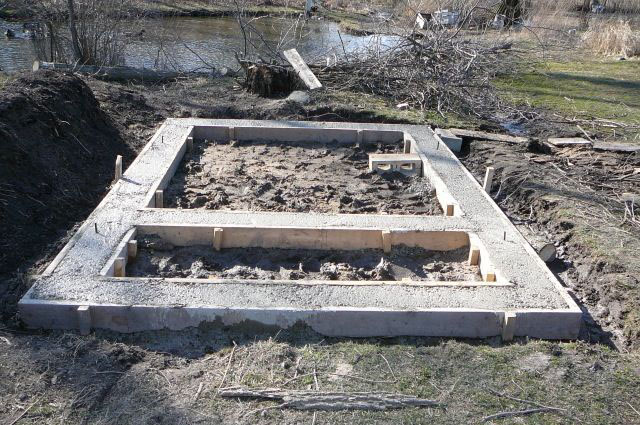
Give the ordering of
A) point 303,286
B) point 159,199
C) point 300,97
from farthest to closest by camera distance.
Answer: point 300,97
point 159,199
point 303,286

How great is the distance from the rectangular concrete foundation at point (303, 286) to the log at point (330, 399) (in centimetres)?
76

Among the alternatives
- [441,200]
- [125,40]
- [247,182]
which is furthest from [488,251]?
[125,40]

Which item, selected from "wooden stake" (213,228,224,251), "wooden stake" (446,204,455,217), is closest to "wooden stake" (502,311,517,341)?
"wooden stake" (446,204,455,217)

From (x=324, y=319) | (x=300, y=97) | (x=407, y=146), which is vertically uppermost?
(x=300, y=97)

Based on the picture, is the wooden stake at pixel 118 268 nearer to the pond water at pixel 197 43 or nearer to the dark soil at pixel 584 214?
the dark soil at pixel 584 214

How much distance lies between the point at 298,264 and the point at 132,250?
4.59 ft

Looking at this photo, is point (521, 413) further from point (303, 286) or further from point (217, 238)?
point (217, 238)

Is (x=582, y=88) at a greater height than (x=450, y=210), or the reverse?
(x=582, y=88)

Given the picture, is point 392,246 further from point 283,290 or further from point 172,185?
point 172,185

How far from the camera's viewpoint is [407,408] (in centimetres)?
352

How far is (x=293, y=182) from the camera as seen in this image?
23.5 feet

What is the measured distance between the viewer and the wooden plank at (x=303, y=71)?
416 inches

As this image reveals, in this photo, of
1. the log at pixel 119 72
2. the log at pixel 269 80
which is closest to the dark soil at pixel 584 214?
the log at pixel 269 80

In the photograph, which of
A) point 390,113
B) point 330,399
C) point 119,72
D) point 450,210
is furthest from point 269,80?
→ point 330,399
